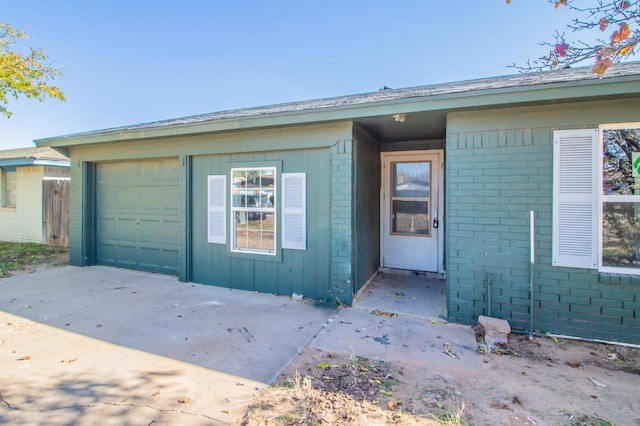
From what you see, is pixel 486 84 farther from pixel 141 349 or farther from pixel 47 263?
pixel 47 263

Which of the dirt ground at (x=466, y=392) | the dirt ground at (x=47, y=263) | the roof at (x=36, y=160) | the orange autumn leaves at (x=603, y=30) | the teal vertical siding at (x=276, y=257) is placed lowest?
the dirt ground at (x=466, y=392)

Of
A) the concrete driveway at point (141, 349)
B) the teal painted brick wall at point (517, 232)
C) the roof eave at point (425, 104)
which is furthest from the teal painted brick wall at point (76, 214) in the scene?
the teal painted brick wall at point (517, 232)

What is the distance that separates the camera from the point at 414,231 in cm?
625

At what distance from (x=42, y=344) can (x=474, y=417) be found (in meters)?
4.00

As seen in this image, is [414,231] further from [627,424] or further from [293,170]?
[627,424]

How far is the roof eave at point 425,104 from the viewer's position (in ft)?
10.5

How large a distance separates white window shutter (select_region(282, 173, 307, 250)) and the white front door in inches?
82.1

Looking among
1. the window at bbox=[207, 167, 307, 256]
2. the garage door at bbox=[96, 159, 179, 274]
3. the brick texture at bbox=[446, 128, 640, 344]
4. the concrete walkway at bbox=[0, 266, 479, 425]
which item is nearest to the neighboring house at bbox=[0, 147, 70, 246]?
the garage door at bbox=[96, 159, 179, 274]

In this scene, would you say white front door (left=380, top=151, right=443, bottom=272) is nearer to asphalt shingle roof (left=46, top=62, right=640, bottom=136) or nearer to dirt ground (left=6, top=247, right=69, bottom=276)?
asphalt shingle roof (left=46, top=62, right=640, bottom=136)

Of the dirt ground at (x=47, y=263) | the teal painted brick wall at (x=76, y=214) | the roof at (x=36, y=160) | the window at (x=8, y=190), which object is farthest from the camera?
the window at (x=8, y=190)

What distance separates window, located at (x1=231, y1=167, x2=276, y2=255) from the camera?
5.21 meters

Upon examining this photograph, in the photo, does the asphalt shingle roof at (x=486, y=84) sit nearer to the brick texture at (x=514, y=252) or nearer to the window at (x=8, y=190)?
the brick texture at (x=514, y=252)

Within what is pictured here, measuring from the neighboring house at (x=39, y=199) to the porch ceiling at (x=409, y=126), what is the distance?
31.7 ft

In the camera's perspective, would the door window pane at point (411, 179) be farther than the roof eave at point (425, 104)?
Yes
